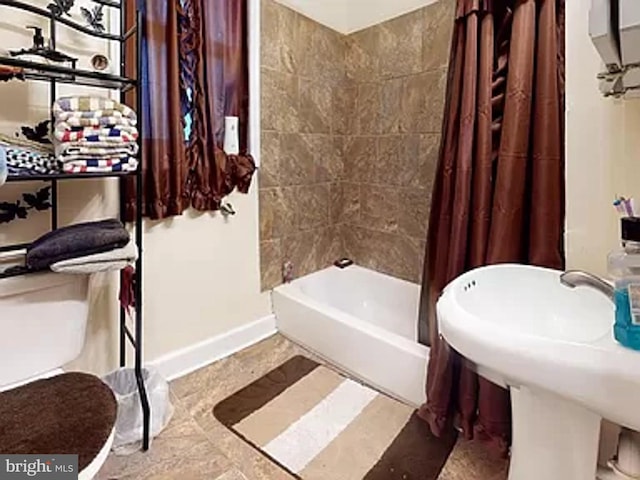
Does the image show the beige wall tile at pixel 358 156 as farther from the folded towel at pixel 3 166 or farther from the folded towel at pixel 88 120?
the folded towel at pixel 3 166

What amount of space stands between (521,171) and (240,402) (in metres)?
1.46

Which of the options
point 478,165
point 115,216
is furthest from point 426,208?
point 115,216

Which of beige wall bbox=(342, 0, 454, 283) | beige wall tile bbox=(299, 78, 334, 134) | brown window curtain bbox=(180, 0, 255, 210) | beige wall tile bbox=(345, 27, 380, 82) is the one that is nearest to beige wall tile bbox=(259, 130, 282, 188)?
brown window curtain bbox=(180, 0, 255, 210)

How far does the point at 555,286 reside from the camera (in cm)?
113

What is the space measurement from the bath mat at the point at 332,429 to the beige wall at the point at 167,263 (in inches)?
17.4

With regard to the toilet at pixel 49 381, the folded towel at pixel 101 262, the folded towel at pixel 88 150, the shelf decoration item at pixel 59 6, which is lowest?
the toilet at pixel 49 381

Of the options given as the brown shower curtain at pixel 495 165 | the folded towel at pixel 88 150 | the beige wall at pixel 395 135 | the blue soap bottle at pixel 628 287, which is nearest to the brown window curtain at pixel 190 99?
the folded towel at pixel 88 150

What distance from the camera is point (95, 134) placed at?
4.21 ft

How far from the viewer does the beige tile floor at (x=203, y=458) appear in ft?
4.56

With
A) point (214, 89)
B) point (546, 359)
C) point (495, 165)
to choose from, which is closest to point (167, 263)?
point (214, 89)

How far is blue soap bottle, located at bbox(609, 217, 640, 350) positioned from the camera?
68 centimetres

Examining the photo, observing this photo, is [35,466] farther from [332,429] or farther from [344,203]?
[344,203]

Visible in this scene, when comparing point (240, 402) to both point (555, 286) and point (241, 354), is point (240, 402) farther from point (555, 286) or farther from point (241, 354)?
point (555, 286)

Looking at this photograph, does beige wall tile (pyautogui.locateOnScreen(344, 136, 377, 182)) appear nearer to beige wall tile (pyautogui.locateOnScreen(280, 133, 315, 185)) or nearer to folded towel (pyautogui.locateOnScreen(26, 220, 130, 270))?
beige wall tile (pyautogui.locateOnScreen(280, 133, 315, 185))
